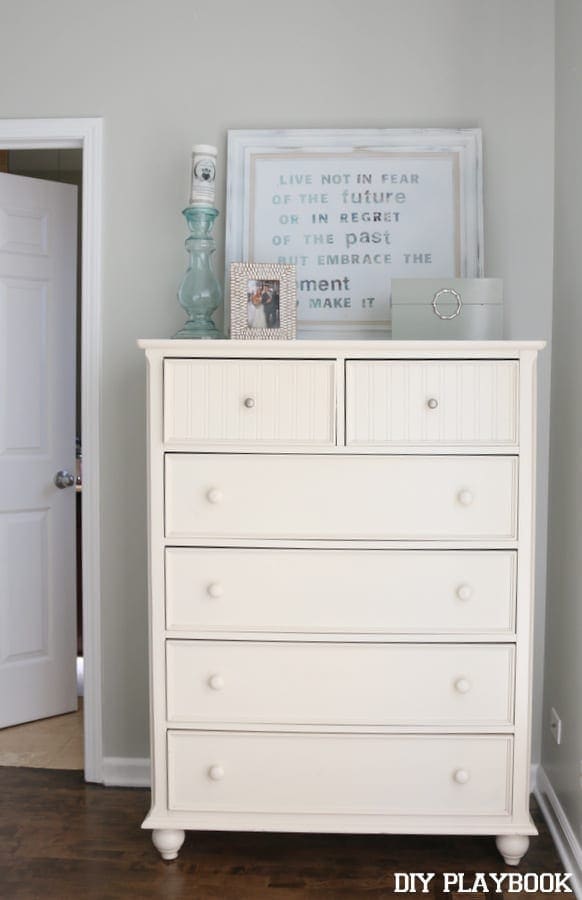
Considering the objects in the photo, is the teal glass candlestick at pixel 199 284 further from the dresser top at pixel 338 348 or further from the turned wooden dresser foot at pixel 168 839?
the turned wooden dresser foot at pixel 168 839

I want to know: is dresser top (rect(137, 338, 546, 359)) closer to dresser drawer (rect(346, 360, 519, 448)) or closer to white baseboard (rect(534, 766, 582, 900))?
dresser drawer (rect(346, 360, 519, 448))

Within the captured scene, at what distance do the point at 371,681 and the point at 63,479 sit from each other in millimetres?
1613

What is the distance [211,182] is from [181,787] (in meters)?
1.73

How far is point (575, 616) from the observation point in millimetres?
2285

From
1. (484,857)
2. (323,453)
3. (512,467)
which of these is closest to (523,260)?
(512,467)

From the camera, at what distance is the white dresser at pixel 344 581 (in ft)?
6.98

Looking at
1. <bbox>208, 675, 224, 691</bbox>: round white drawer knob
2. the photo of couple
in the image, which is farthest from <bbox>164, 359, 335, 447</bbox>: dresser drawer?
<bbox>208, 675, 224, 691</bbox>: round white drawer knob

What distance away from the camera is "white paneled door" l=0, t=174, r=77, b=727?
121 inches

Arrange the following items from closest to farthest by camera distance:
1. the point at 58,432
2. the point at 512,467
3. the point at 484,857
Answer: the point at 512,467, the point at 484,857, the point at 58,432

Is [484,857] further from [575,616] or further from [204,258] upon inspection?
Result: [204,258]

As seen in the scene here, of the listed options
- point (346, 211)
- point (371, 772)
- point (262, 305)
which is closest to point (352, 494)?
point (262, 305)

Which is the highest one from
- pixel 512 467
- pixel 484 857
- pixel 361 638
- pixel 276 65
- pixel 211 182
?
pixel 276 65

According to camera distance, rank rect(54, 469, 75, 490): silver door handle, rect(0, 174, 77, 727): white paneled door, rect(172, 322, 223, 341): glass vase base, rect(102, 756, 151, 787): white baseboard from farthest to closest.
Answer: rect(54, 469, 75, 490): silver door handle
rect(0, 174, 77, 727): white paneled door
rect(102, 756, 151, 787): white baseboard
rect(172, 322, 223, 341): glass vase base

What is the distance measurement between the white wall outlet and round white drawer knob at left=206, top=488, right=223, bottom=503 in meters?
1.23
